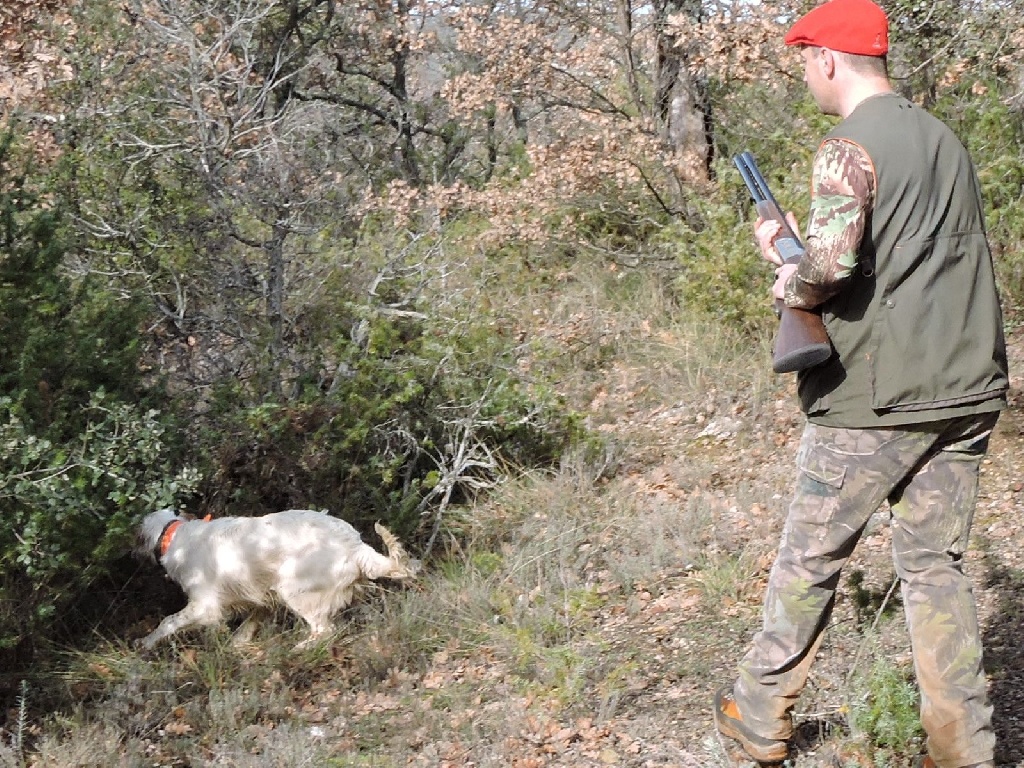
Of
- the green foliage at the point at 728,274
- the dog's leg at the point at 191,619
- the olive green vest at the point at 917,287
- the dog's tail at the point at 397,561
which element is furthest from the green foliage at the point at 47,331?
the green foliage at the point at 728,274

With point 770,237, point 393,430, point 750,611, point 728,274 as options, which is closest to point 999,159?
point 728,274

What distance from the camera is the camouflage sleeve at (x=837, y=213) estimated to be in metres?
2.67

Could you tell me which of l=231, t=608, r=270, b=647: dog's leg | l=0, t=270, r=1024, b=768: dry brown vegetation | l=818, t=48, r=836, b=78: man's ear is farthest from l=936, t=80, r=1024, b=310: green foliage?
l=231, t=608, r=270, b=647: dog's leg

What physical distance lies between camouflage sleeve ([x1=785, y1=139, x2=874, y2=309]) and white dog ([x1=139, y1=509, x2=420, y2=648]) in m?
2.83

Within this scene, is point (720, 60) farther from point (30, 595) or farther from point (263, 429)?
point (30, 595)

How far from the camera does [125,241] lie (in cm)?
600

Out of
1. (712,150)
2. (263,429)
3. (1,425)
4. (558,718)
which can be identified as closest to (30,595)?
(1,425)

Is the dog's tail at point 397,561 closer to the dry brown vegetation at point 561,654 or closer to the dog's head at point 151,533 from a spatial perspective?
the dry brown vegetation at point 561,654

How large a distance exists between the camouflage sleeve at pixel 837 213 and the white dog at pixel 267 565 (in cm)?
283

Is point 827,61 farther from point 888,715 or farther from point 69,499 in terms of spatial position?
point 69,499

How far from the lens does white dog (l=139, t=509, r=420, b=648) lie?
4871 mm

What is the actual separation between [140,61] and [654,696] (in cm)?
561

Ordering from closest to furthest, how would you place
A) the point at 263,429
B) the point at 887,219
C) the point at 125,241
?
the point at 887,219
the point at 263,429
the point at 125,241

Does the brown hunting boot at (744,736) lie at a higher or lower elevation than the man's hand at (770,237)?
lower
